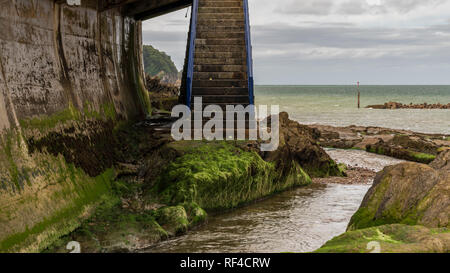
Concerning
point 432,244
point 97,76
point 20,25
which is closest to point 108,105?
point 97,76

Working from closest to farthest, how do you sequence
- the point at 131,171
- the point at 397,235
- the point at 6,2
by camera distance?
the point at 397,235
the point at 6,2
the point at 131,171

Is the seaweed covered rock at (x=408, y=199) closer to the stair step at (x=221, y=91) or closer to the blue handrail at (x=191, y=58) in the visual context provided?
the stair step at (x=221, y=91)

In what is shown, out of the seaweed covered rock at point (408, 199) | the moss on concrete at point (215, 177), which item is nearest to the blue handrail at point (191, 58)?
the moss on concrete at point (215, 177)

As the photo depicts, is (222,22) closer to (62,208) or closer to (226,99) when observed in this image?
(226,99)

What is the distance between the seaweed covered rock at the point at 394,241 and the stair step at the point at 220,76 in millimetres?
9524

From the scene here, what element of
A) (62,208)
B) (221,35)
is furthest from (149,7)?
(62,208)

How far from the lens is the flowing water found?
992 cm

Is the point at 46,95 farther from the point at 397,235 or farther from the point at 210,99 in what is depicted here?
the point at 397,235

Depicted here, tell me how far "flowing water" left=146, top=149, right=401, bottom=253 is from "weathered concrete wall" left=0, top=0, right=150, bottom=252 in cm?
191

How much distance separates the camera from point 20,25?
32.7ft

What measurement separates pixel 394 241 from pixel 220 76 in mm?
10143

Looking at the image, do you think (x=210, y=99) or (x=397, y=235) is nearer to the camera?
(x=397, y=235)
